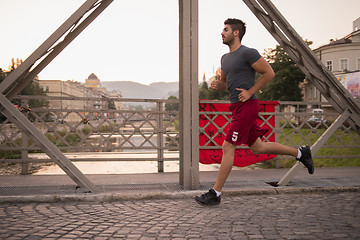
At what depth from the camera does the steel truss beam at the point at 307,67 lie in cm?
549

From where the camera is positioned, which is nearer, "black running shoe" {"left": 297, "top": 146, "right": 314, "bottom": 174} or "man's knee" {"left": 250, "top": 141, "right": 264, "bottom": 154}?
"man's knee" {"left": 250, "top": 141, "right": 264, "bottom": 154}

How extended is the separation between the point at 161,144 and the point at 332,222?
3.98m

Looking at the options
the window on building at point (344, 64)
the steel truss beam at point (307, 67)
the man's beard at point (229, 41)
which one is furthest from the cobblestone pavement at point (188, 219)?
the window on building at point (344, 64)

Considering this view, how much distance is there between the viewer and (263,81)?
4.56m

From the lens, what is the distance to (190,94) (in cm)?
540

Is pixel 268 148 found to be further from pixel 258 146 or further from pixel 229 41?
pixel 229 41

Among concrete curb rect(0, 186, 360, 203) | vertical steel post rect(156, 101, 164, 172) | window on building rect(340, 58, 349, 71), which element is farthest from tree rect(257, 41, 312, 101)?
concrete curb rect(0, 186, 360, 203)

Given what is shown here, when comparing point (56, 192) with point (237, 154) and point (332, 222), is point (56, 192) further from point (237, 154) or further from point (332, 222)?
point (237, 154)

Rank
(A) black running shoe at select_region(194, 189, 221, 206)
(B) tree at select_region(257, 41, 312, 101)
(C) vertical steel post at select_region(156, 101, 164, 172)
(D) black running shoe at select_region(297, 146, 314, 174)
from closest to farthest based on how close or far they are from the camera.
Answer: (A) black running shoe at select_region(194, 189, 221, 206), (D) black running shoe at select_region(297, 146, 314, 174), (C) vertical steel post at select_region(156, 101, 164, 172), (B) tree at select_region(257, 41, 312, 101)

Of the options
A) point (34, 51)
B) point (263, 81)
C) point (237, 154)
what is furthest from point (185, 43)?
point (237, 154)

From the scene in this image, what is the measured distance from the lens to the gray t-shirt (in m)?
4.64

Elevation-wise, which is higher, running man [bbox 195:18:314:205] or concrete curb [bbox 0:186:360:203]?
running man [bbox 195:18:314:205]

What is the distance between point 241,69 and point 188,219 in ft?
6.42

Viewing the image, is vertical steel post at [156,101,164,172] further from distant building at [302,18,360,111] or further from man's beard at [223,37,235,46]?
distant building at [302,18,360,111]
